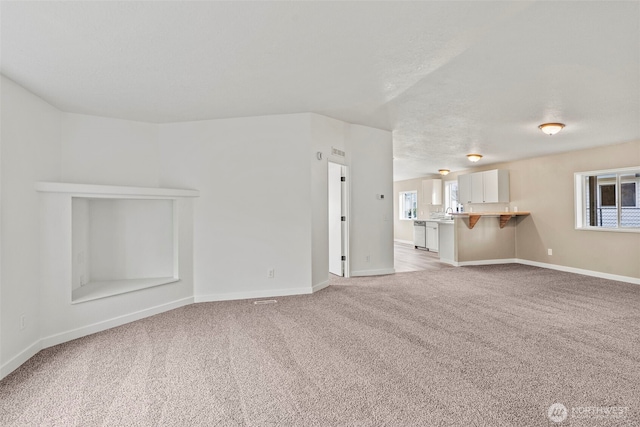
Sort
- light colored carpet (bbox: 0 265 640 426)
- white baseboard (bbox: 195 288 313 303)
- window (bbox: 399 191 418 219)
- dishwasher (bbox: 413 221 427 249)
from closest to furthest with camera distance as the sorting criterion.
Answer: light colored carpet (bbox: 0 265 640 426), white baseboard (bbox: 195 288 313 303), dishwasher (bbox: 413 221 427 249), window (bbox: 399 191 418 219)

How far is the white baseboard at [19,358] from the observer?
8.15 feet

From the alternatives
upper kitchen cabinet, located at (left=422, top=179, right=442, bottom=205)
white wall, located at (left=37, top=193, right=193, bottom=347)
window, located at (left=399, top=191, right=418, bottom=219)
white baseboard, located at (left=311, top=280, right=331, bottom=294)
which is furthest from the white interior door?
window, located at (left=399, top=191, right=418, bottom=219)

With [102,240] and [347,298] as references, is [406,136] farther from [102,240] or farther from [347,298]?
[102,240]

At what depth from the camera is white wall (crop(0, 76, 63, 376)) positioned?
8.59ft

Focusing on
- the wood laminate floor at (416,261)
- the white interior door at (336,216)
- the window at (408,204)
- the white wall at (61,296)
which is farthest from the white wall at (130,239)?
the window at (408,204)

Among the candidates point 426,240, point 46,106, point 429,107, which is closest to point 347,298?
point 429,107

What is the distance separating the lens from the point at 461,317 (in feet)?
12.0

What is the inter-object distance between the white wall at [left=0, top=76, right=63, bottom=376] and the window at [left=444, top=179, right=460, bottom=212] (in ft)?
32.2

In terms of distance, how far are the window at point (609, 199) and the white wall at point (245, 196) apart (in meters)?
5.50

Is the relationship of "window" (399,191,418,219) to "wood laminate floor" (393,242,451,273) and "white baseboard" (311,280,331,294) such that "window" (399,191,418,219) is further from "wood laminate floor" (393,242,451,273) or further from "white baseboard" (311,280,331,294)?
"white baseboard" (311,280,331,294)

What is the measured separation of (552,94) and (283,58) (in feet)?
9.66

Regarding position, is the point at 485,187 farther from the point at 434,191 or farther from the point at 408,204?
the point at 408,204

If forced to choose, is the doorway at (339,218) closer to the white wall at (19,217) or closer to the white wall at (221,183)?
the white wall at (221,183)

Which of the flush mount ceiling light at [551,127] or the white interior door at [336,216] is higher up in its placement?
the flush mount ceiling light at [551,127]
